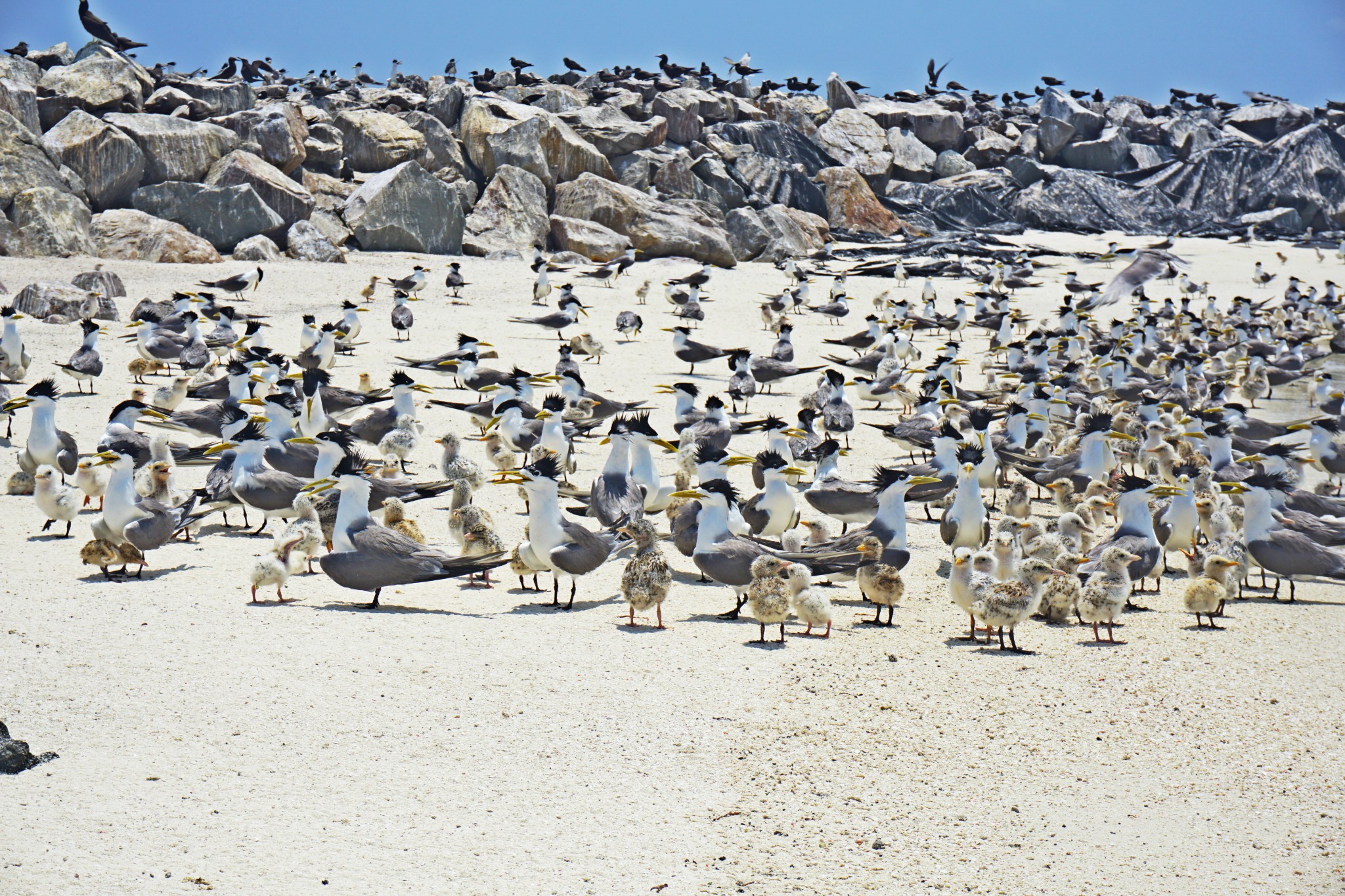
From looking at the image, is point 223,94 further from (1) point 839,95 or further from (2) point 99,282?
(1) point 839,95

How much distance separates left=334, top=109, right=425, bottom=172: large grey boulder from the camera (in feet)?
110

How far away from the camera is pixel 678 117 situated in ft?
134

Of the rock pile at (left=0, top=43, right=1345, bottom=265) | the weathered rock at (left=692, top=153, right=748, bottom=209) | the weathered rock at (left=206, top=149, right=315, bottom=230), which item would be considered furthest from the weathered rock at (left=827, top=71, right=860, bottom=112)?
the weathered rock at (left=206, top=149, right=315, bottom=230)

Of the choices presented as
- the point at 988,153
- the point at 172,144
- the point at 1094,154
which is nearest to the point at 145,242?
the point at 172,144

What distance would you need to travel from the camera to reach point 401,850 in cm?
515

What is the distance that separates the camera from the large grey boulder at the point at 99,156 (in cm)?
2720

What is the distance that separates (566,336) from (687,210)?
12.6 meters

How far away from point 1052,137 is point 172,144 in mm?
37664

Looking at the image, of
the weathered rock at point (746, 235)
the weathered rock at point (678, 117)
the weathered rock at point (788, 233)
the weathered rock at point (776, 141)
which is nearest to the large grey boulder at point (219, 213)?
the weathered rock at point (746, 235)

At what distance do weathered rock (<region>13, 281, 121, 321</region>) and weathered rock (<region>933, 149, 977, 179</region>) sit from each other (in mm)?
36093

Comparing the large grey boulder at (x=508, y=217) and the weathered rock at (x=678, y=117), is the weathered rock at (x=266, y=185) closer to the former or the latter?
the large grey boulder at (x=508, y=217)

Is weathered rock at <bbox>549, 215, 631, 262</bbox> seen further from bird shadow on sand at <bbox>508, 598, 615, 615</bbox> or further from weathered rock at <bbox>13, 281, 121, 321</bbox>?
bird shadow on sand at <bbox>508, 598, 615, 615</bbox>

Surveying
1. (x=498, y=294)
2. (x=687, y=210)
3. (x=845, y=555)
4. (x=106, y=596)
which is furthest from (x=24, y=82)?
(x=845, y=555)

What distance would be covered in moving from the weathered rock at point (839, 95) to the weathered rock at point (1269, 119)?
2017cm
